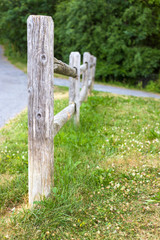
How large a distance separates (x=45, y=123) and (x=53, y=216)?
82 cm

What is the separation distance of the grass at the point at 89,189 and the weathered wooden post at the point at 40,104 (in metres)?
0.19

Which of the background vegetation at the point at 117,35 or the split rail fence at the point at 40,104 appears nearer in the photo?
the split rail fence at the point at 40,104

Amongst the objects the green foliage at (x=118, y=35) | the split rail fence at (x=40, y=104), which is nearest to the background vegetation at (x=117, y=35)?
the green foliage at (x=118, y=35)

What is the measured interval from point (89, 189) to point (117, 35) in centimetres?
1287

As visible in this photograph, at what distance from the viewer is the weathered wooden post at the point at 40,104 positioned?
1907 mm

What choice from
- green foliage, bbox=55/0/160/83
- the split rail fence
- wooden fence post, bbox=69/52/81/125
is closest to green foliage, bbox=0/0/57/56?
green foliage, bbox=55/0/160/83

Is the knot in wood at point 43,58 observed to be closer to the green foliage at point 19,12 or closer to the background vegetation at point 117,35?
the background vegetation at point 117,35

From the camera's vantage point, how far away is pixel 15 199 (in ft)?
7.41

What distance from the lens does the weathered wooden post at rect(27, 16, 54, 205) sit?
1.91 meters

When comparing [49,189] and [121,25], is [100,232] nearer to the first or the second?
[49,189]

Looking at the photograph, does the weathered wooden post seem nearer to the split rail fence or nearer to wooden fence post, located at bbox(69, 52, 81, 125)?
the split rail fence

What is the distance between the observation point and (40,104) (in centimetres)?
200

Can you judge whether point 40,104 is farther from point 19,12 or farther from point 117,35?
point 19,12

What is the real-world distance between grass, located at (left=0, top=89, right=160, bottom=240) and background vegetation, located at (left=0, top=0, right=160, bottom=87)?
10.4 metres
